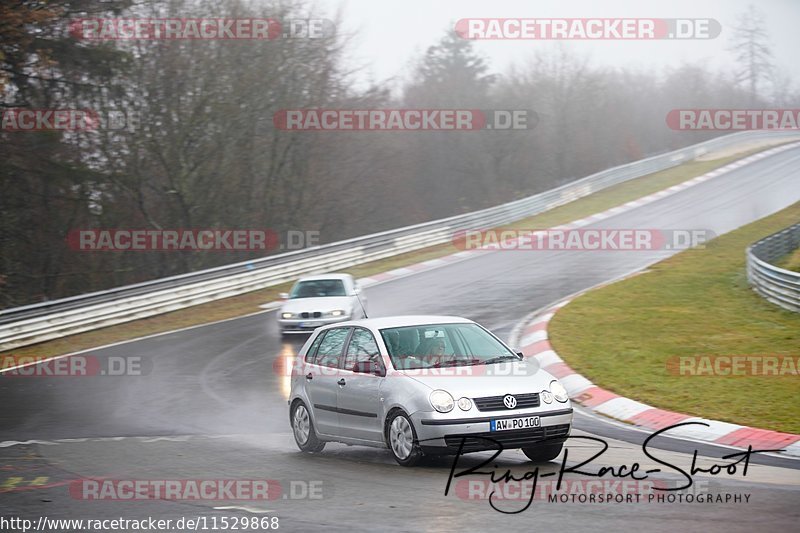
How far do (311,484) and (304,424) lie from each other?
94.7 inches

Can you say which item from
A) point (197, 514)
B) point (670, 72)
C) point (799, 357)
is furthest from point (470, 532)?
point (670, 72)

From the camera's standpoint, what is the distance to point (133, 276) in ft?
130

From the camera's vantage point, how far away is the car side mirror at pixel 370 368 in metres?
9.55

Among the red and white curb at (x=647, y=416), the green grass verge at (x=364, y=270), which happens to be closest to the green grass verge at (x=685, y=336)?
the red and white curb at (x=647, y=416)

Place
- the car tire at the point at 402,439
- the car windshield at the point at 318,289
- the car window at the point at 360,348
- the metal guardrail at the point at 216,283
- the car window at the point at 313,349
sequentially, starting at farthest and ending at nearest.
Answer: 1. the metal guardrail at the point at 216,283
2. the car windshield at the point at 318,289
3. the car window at the point at 313,349
4. the car window at the point at 360,348
5. the car tire at the point at 402,439

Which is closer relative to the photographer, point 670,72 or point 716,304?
point 716,304

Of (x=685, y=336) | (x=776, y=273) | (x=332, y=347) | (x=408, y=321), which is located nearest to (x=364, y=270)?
(x=776, y=273)

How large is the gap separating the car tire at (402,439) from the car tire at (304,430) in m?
1.54

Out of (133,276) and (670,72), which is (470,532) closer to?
(133,276)

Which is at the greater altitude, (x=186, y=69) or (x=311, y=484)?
(x=186, y=69)

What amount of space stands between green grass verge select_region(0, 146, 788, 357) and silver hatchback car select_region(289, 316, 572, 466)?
41.9ft

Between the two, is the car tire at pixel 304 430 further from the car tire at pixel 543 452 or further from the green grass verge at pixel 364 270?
the green grass verge at pixel 364 270

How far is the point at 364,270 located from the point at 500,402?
22.2 metres

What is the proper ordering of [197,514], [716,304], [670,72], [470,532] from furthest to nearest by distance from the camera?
[670,72] < [716,304] < [197,514] < [470,532]
